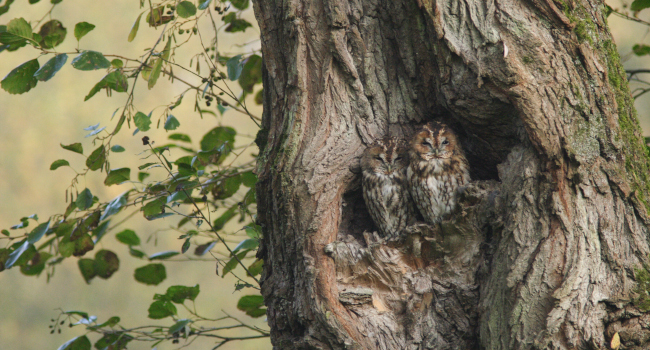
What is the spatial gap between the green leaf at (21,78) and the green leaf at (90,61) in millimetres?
235

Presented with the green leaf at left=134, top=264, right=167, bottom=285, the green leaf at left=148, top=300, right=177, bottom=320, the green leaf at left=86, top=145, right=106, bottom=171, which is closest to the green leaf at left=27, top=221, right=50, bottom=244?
the green leaf at left=86, top=145, right=106, bottom=171

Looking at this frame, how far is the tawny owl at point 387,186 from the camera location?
2344 millimetres

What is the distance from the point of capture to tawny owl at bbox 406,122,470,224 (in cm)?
238

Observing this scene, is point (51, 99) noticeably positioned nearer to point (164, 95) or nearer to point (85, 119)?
point (85, 119)

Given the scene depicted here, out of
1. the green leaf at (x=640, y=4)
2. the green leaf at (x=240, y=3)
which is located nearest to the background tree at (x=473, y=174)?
the green leaf at (x=640, y=4)

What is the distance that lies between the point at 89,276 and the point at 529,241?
7.83ft

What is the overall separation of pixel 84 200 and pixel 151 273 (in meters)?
0.63

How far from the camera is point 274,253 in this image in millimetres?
→ 2201

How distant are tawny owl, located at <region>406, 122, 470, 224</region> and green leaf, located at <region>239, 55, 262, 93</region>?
1.23 meters

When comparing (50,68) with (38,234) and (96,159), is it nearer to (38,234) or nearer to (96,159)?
(96,159)

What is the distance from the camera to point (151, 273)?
2.77 meters

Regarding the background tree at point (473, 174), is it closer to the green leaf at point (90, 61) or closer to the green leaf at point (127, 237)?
the green leaf at point (90, 61)

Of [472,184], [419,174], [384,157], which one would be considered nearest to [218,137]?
[384,157]

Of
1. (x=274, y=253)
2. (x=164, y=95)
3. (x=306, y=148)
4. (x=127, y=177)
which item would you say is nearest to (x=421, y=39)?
(x=306, y=148)
